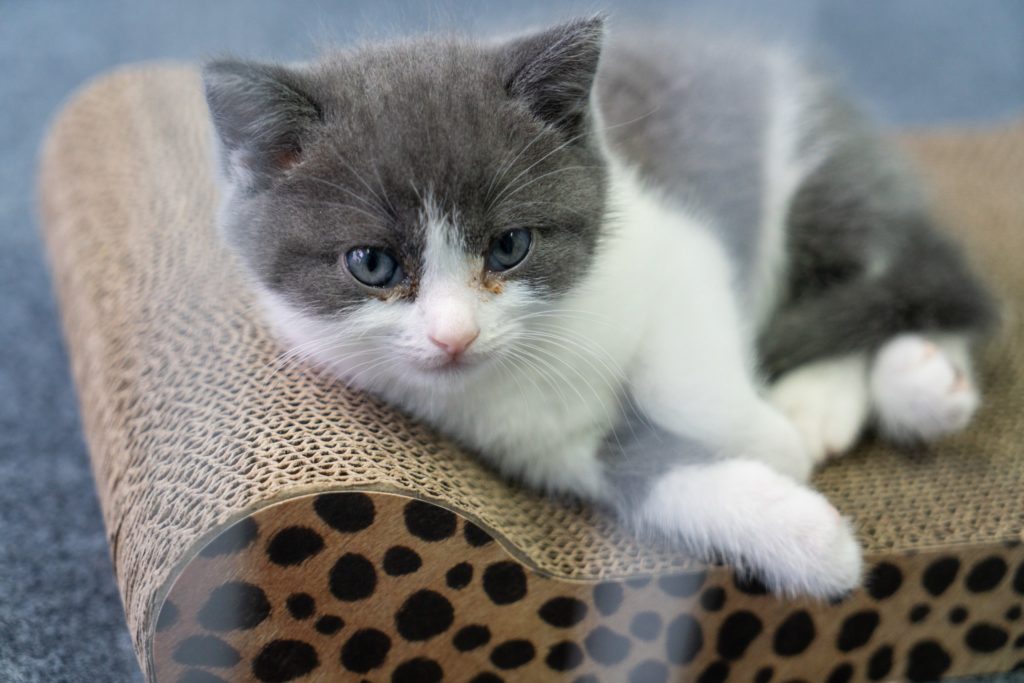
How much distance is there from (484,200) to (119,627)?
71 centimetres

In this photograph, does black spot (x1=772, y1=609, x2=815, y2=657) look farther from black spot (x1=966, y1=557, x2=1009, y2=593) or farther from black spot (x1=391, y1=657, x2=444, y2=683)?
black spot (x1=391, y1=657, x2=444, y2=683)

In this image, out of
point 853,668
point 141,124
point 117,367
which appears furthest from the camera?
point 141,124

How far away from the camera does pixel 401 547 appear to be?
0.98 metres

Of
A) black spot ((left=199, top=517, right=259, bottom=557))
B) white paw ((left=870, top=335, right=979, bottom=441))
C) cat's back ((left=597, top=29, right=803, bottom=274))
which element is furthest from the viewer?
cat's back ((left=597, top=29, right=803, bottom=274))

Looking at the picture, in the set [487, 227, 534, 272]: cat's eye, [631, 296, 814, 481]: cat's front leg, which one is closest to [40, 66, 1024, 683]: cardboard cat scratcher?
[631, 296, 814, 481]: cat's front leg

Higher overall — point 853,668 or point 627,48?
point 627,48

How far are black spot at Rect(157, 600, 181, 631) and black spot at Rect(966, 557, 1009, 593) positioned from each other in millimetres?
873

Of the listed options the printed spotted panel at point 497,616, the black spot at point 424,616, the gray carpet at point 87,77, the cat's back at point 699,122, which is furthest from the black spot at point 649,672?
the cat's back at point 699,122

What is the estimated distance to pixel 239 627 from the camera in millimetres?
942

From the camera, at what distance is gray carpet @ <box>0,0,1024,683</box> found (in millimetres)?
1201

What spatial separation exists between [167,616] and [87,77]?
1.58 meters

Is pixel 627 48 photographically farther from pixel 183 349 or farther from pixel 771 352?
pixel 183 349

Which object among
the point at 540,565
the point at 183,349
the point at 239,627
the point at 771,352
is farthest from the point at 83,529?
the point at 771,352

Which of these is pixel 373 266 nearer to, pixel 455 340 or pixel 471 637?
pixel 455 340
